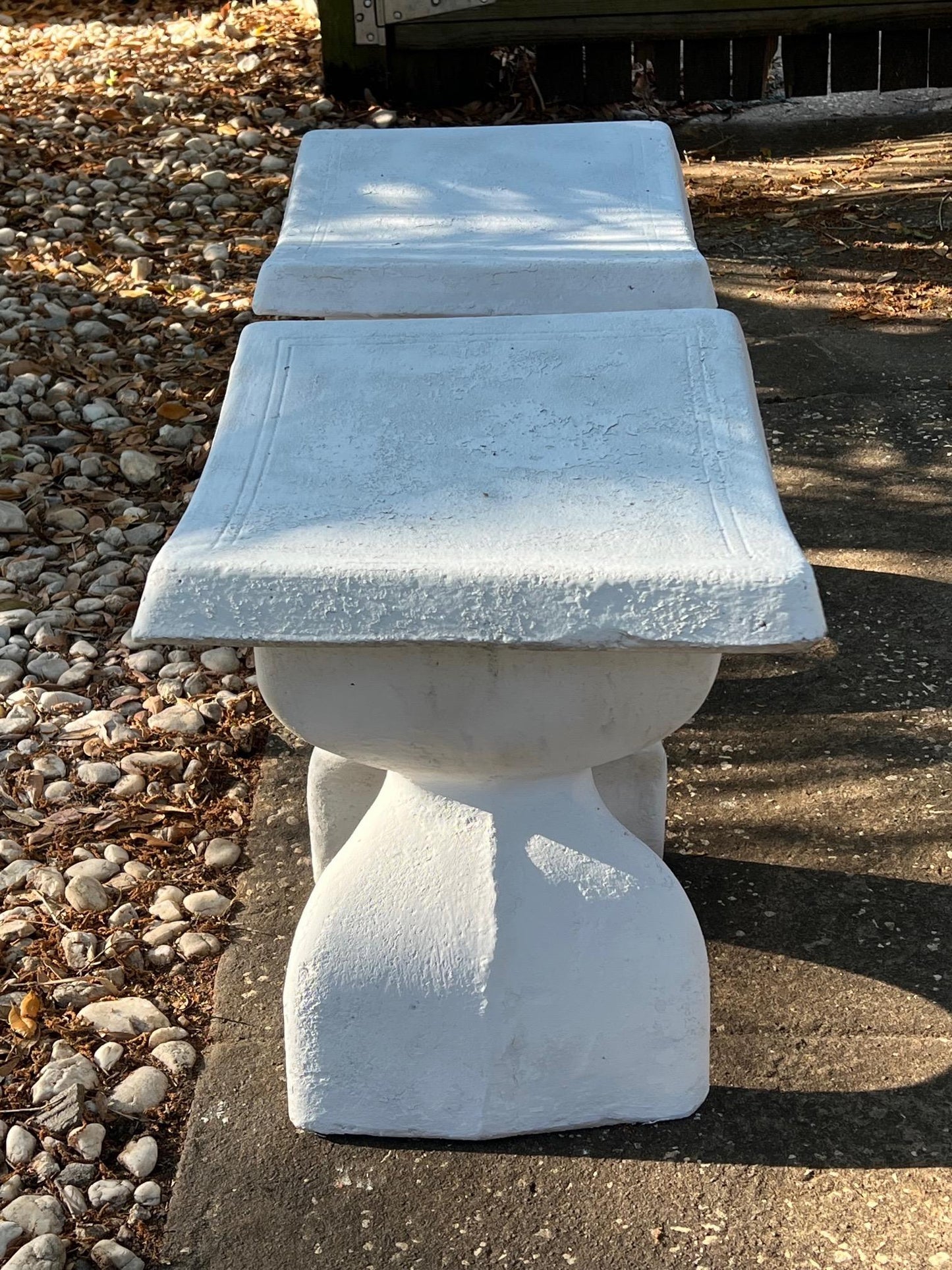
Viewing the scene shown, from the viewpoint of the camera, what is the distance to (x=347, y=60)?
578cm

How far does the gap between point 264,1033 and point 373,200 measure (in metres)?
1.51

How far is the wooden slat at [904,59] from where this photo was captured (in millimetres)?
5754

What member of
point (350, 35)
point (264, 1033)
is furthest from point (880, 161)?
point (264, 1033)

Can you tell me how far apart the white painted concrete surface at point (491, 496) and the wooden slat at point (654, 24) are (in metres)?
4.26

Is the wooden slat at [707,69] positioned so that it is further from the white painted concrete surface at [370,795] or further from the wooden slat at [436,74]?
the white painted concrete surface at [370,795]

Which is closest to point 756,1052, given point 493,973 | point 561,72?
point 493,973

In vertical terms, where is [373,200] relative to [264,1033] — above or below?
above

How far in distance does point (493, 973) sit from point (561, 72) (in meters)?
5.04

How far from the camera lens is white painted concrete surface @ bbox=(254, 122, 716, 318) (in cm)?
223

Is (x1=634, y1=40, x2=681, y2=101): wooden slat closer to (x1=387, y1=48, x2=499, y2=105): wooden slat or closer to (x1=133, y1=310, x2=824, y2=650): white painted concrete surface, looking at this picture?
(x1=387, y1=48, x2=499, y2=105): wooden slat

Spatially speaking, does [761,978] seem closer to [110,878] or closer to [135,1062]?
[135,1062]

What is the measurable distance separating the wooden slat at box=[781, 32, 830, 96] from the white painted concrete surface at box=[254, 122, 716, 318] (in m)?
3.38

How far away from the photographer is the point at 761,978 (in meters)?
2.08

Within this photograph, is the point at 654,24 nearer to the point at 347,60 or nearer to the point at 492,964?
the point at 347,60
